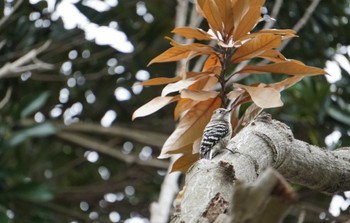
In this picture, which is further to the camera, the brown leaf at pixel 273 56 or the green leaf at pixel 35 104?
the green leaf at pixel 35 104

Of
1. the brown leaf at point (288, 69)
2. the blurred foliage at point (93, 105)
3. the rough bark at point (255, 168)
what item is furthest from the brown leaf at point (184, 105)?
the blurred foliage at point (93, 105)

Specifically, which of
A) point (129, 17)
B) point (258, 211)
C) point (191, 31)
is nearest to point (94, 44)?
point (129, 17)

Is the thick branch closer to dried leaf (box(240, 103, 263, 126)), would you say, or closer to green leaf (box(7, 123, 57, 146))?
dried leaf (box(240, 103, 263, 126))

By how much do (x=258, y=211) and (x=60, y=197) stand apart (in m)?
3.10

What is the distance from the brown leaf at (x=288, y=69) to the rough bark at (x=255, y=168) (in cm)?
14

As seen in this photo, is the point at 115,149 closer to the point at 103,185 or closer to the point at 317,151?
the point at 103,185

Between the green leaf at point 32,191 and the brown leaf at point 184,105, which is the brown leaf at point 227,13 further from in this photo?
the green leaf at point 32,191

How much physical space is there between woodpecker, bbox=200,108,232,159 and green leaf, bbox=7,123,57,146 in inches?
66.9

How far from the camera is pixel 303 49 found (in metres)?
3.15

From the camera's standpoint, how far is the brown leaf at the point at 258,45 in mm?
1167

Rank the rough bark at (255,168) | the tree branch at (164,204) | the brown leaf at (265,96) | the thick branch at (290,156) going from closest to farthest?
1. the rough bark at (255,168)
2. the thick branch at (290,156)
3. the brown leaf at (265,96)
4. the tree branch at (164,204)

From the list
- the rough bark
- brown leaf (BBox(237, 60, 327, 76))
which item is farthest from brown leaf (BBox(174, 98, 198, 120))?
the rough bark

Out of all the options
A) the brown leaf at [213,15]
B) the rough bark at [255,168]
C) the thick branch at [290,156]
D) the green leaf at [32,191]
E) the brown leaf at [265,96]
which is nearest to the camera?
the rough bark at [255,168]

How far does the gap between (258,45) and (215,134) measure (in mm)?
175
